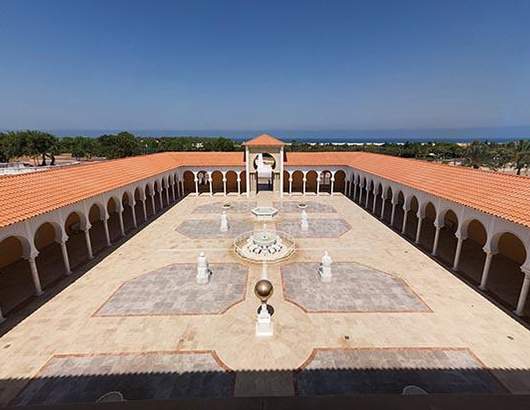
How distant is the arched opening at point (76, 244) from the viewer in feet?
67.5

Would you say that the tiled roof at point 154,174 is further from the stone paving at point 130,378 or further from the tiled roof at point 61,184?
the stone paving at point 130,378

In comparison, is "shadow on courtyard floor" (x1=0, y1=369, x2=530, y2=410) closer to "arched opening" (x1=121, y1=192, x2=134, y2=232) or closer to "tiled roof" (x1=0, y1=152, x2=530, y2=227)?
"tiled roof" (x1=0, y1=152, x2=530, y2=227)

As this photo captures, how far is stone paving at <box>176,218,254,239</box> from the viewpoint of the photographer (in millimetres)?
25656

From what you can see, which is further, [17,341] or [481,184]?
[481,184]

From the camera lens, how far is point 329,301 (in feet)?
50.5

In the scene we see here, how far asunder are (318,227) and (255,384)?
18745 millimetres

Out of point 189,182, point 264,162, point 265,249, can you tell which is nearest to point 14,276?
point 265,249

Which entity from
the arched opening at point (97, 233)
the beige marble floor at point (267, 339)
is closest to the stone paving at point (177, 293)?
the beige marble floor at point (267, 339)

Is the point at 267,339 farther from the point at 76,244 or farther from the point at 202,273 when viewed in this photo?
the point at 76,244

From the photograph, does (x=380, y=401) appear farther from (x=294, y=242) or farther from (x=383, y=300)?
(x=294, y=242)

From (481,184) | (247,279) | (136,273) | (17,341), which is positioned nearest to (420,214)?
(481,184)

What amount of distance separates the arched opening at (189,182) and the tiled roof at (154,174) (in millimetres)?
10230

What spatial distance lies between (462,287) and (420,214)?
729 centimetres

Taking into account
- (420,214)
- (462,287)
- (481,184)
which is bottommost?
(462,287)
